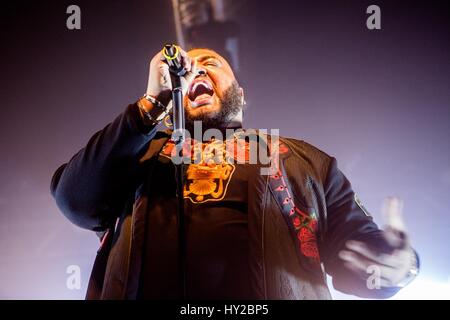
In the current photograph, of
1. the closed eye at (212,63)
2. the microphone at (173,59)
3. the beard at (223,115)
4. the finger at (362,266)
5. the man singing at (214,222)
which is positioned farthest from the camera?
the closed eye at (212,63)

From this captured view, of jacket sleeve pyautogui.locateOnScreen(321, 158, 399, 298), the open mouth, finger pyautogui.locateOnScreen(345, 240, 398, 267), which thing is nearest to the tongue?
the open mouth

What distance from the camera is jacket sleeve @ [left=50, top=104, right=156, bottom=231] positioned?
3.58ft

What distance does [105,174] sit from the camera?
1.13m

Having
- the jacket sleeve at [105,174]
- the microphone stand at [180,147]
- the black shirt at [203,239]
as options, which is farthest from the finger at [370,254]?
the jacket sleeve at [105,174]

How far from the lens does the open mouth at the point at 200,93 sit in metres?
1.58

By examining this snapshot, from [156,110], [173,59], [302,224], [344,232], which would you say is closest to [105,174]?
[156,110]

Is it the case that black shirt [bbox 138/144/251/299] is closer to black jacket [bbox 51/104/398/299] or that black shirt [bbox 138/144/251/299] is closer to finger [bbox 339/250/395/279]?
black jacket [bbox 51/104/398/299]

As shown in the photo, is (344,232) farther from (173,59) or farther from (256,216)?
(173,59)

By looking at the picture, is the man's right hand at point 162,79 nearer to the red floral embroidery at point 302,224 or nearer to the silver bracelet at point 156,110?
the silver bracelet at point 156,110

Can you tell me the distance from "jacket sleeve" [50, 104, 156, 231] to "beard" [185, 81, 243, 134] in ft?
1.26
